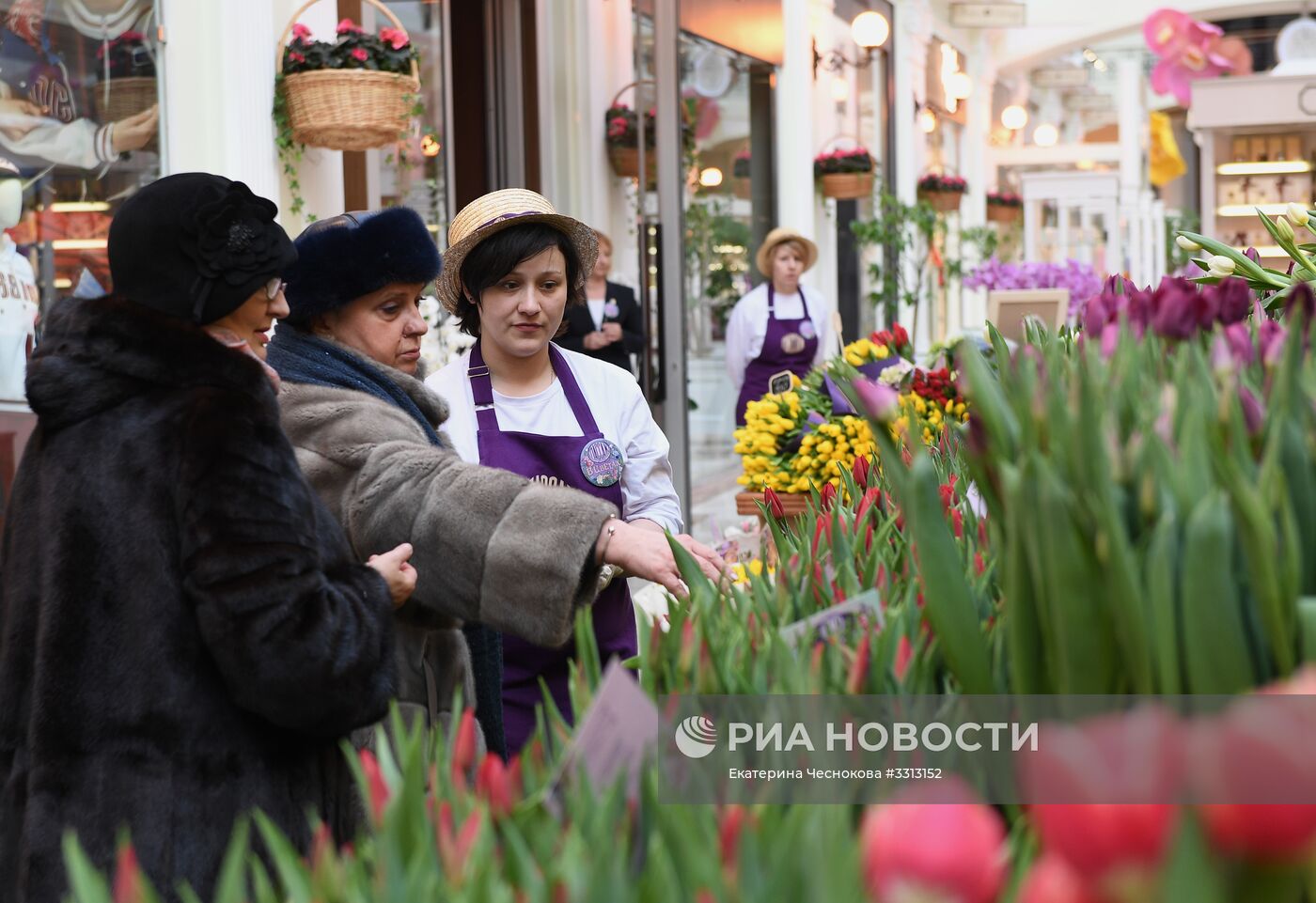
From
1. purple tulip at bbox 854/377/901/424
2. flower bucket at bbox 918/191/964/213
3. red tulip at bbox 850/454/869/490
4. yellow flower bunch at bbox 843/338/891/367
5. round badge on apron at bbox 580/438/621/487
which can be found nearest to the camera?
purple tulip at bbox 854/377/901/424

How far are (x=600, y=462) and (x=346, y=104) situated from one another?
255cm

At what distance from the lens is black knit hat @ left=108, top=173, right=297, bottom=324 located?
1.81 meters

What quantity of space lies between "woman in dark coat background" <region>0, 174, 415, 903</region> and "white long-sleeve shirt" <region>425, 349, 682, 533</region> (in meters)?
0.95

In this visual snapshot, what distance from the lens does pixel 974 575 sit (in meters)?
1.21

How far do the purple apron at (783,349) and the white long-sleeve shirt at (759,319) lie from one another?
31mm

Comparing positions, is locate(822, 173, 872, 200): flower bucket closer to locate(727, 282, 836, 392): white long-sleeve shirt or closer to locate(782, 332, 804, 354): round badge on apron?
locate(727, 282, 836, 392): white long-sleeve shirt

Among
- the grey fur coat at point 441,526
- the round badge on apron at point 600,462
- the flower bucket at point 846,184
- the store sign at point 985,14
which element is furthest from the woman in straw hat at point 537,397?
the store sign at point 985,14

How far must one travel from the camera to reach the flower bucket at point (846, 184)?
11.7 meters

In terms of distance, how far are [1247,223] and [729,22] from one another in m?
5.47

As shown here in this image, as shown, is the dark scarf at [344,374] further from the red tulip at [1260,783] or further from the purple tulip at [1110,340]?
the red tulip at [1260,783]

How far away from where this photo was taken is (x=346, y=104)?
4.84 metres

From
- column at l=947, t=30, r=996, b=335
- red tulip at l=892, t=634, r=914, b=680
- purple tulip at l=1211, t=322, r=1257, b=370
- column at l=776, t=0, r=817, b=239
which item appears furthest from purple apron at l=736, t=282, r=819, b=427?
column at l=947, t=30, r=996, b=335

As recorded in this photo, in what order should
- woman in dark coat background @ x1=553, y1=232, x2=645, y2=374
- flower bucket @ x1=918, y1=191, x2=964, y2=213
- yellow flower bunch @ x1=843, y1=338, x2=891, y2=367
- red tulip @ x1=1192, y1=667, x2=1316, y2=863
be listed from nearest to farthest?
red tulip @ x1=1192, y1=667, x2=1316, y2=863 → yellow flower bunch @ x1=843, y1=338, x2=891, y2=367 → woman in dark coat background @ x1=553, y1=232, x2=645, y2=374 → flower bucket @ x1=918, y1=191, x2=964, y2=213

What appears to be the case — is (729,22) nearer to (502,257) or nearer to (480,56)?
(480,56)
